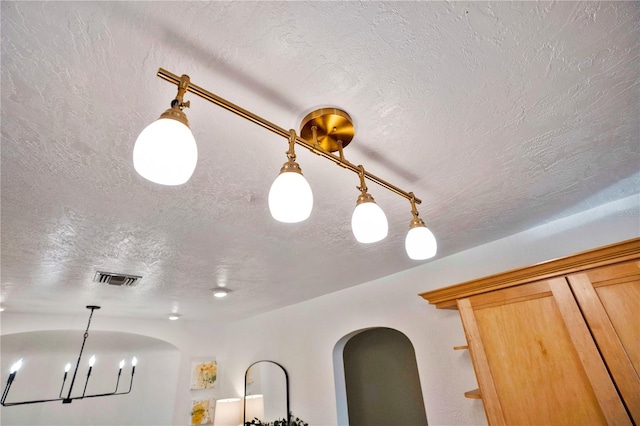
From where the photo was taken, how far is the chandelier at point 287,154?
0.45m

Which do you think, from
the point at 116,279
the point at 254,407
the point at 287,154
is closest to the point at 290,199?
the point at 287,154

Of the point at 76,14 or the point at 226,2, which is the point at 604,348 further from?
the point at 76,14

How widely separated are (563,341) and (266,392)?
2.98 metres

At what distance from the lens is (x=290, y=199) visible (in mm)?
565

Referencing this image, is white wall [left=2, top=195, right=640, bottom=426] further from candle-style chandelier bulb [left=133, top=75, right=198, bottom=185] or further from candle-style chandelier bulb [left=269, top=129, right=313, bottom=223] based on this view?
candle-style chandelier bulb [left=133, top=75, right=198, bottom=185]

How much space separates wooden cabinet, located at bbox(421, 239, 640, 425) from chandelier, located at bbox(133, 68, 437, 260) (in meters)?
0.86

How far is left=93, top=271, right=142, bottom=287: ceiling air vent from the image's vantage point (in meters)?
1.90

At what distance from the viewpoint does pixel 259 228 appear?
144cm

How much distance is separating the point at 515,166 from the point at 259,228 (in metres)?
1.15

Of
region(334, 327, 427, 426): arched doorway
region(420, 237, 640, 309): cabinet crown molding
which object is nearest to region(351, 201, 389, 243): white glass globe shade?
region(420, 237, 640, 309): cabinet crown molding

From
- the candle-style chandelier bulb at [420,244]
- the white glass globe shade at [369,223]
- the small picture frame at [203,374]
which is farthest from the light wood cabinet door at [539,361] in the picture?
the small picture frame at [203,374]

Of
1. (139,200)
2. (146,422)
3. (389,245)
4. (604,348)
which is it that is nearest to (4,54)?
(139,200)

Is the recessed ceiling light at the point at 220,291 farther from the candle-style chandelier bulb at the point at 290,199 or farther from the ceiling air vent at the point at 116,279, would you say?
the candle-style chandelier bulb at the point at 290,199

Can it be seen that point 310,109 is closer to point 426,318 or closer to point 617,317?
point 617,317
